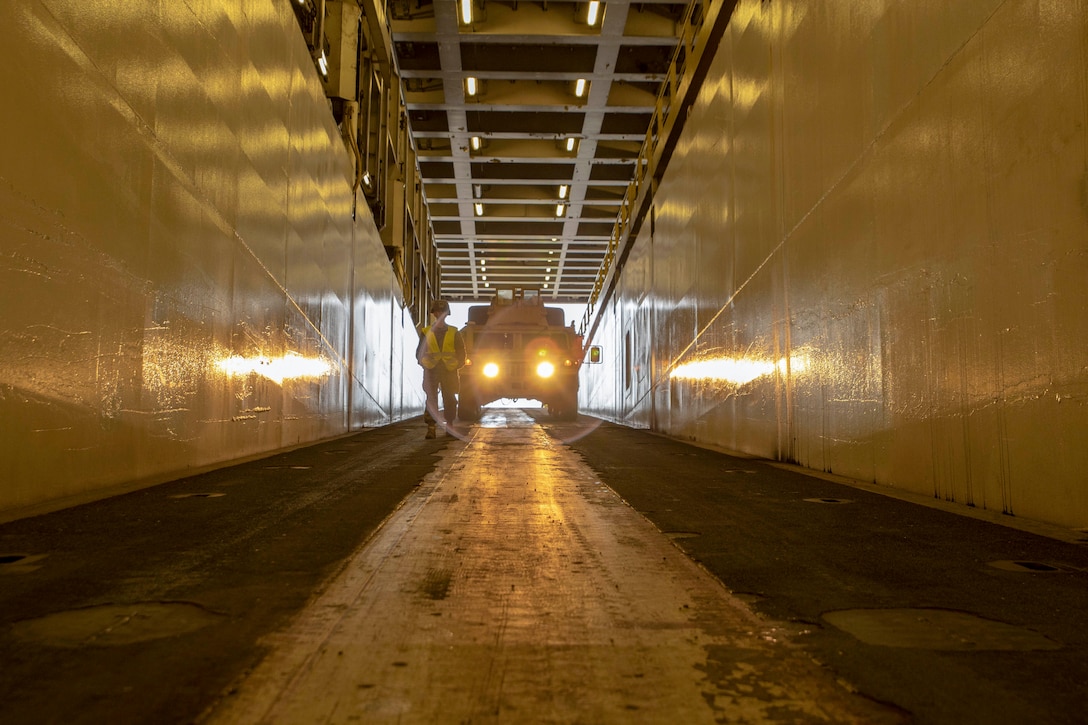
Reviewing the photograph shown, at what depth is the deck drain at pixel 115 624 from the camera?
1909 millimetres

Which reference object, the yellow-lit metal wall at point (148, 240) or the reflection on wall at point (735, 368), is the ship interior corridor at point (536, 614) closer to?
the yellow-lit metal wall at point (148, 240)

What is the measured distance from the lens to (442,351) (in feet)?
36.0

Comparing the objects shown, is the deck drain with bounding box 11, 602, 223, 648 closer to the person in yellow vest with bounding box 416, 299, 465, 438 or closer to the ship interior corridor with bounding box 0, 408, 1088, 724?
the ship interior corridor with bounding box 0, 408, 1088, 724

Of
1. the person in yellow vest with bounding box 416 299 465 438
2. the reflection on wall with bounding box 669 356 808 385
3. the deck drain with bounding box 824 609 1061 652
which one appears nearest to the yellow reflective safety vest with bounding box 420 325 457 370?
the person in yellow vest with bounding box 416 299 465 438

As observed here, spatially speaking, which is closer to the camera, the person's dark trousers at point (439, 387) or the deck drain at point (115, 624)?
the deck drain at point (115, 624)

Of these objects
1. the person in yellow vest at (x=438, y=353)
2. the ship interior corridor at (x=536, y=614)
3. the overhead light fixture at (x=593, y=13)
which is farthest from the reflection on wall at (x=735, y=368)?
the overhead light fixture at (x=593, y=13)

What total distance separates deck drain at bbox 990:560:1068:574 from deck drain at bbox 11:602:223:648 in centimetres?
271

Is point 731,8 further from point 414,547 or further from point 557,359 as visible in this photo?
point 557,359

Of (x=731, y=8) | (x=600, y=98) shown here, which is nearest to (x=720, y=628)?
(x=731, y=8)

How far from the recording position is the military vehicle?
1772 cm

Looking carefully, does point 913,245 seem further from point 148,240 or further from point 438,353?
point 438,353

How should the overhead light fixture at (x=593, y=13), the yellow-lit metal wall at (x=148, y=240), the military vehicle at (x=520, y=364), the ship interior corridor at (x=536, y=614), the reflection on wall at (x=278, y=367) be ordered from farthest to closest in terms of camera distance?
the military vehicle at (x=520, y=364), the overhead light fixture at (x=593, y=13), the reflection on wall at (x=278, y=367), the yellow-lit metal wall at (x=148, y=240), the ship interior corridor at (x=536, y=614)

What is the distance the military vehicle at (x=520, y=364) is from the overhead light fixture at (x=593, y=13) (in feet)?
22.7

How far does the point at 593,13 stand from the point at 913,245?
477 inches
